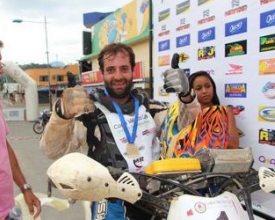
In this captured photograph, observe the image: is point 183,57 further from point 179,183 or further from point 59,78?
point 59,78

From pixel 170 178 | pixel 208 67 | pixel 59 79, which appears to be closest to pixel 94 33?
pixel 208 67

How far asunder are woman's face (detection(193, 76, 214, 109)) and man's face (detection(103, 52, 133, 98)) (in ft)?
2.62

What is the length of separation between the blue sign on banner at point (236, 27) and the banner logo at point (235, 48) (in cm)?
7

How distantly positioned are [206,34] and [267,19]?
0.65m

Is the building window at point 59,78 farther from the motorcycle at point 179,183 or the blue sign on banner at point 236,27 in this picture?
the motorcycle at point 179,183

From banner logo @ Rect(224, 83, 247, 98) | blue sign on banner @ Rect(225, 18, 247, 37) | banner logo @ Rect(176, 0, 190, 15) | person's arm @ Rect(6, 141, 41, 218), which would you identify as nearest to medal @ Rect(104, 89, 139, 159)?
person's arm @ Rect(6, 141, 41, 218)

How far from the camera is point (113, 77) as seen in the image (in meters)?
2.36

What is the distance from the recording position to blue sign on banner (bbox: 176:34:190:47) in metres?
3.43

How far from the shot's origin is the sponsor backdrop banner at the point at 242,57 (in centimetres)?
263

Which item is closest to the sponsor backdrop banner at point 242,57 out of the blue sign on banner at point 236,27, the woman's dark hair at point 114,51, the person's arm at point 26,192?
the blue sign on banner at point 236,27

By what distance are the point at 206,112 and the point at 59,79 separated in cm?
5000

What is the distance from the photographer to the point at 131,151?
231 cm

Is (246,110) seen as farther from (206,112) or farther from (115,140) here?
(115,140)

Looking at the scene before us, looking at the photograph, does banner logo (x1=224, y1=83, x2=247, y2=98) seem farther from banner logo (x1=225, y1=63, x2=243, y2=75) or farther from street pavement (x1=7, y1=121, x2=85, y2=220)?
street pavement (x1=7, y1=121, x2=85, y2=220)
